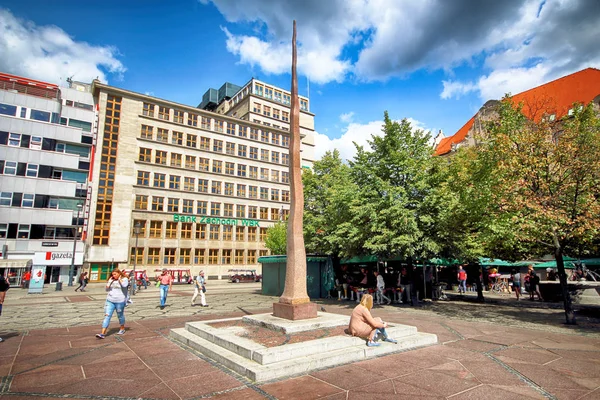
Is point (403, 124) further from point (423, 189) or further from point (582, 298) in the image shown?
point (582, 298)

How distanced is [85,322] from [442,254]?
51.4ft

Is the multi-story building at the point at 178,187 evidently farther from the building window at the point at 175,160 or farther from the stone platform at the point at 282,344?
the stone platform at the point at 282,344

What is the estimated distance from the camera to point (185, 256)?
48.1m

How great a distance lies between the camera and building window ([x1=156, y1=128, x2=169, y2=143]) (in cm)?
4831

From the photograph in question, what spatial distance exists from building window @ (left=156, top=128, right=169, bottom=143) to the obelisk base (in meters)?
44.0

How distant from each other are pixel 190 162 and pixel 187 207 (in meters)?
6.65

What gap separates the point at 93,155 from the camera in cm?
4325

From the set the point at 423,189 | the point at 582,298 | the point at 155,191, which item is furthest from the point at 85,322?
the point at 155,191

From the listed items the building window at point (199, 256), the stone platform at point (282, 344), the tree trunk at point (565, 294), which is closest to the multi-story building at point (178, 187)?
the building window at point (199, 256)

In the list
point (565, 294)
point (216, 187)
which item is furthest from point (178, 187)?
point (565, 294)

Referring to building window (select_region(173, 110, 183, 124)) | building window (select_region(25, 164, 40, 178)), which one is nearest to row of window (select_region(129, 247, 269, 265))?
building window (select_region(25, 164, 40, 178))

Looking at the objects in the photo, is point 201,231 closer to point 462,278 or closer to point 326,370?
point 462,278

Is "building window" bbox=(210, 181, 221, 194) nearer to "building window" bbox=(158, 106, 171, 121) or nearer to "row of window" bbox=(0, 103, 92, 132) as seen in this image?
"building window" bbox=(158, 106, 171, 121)

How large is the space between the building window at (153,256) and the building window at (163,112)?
1854cm
